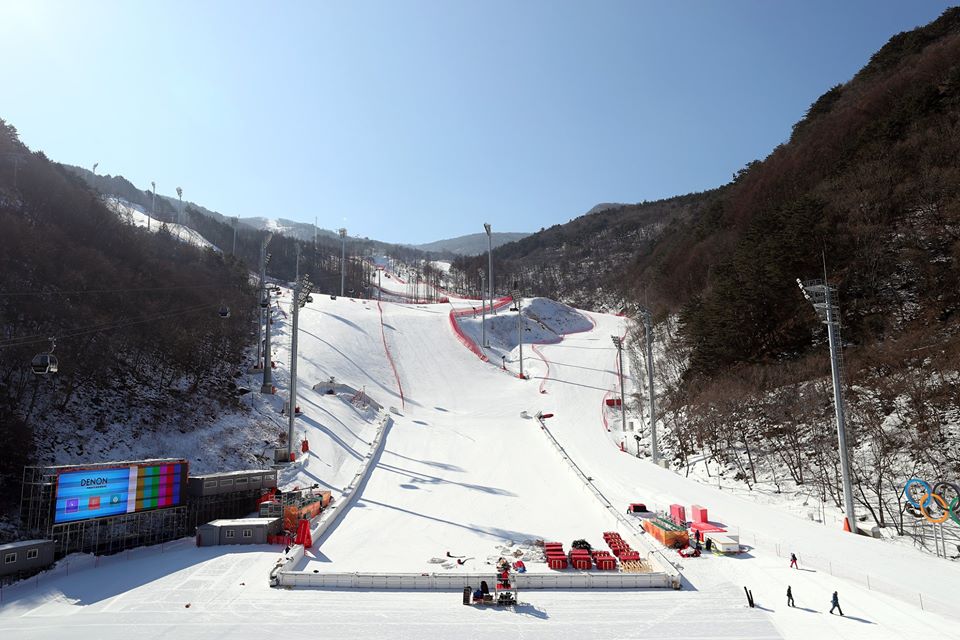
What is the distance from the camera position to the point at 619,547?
17.2 metres

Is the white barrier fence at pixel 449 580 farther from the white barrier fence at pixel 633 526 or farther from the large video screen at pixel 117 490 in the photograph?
the large video screen at pixel 117 490

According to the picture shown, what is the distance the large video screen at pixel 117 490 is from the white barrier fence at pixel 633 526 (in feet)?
56.8

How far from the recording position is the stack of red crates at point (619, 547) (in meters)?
16.3

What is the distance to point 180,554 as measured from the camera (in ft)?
58.8

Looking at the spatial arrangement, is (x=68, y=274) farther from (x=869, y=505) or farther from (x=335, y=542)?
(x=869, y=505)

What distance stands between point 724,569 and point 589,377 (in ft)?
117

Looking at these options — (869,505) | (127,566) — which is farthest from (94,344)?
(869,505)

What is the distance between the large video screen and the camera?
17.5 meters

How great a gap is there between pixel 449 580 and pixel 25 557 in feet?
42.2

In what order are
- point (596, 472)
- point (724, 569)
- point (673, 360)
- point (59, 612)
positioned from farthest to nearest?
point (673, 360) → point (596, 472) → point (724, 569) → point (59, 612)

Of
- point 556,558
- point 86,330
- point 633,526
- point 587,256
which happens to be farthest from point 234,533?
point 587,256

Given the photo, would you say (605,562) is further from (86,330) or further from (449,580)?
(86,330)

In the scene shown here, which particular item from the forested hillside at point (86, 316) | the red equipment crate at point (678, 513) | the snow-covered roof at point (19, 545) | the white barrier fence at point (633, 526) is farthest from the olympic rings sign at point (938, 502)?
the forested hillside at point (86, 316)

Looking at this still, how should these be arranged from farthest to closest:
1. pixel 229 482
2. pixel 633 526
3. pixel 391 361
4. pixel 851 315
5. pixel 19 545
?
pixel 391 361 < pixel 851 315 < pixel 229 482 < pixel 633 526 < pixel 19 545
